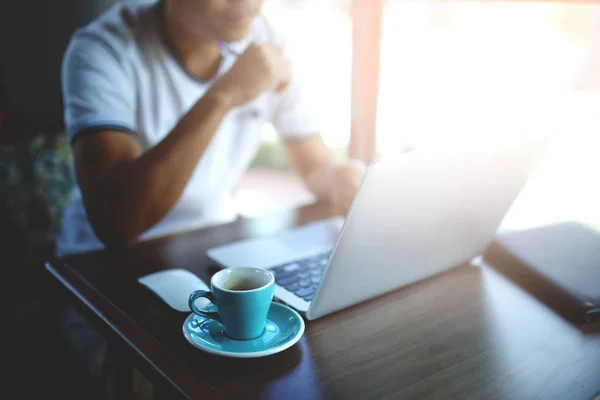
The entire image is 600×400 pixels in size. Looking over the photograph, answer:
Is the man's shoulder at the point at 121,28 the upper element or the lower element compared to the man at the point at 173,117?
upper

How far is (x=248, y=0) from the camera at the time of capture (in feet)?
4.00

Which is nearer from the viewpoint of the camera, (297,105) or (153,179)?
(153,179)

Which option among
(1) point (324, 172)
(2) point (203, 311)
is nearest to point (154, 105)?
(1) point (324, 172)

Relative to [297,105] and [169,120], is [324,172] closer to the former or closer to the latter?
[297,105]

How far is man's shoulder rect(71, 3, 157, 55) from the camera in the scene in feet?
4.09

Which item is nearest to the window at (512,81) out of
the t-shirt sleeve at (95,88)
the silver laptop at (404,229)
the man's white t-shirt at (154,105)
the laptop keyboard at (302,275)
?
the silver laptop at (404,229)

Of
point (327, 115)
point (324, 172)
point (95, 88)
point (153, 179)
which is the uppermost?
point (95, 88)

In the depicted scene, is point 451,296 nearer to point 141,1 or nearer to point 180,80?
point 180,80

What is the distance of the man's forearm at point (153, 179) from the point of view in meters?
1.04

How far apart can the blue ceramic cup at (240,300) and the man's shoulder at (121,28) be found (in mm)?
805

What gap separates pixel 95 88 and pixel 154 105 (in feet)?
0.72

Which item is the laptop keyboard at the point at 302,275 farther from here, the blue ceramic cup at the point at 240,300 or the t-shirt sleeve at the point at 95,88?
the t-shirt sleeve at the point at 95,88

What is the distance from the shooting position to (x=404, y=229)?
Answer: 730 millimetres

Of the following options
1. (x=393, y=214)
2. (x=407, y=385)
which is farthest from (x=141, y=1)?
(x=407, y=385)
